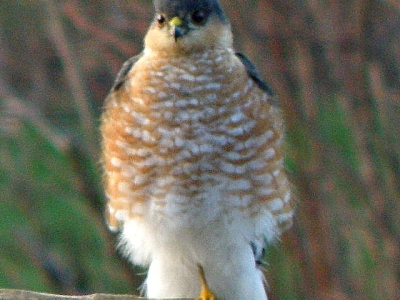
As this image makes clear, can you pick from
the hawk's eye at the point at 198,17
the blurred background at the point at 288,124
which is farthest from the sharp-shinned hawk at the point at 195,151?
the blurred background at the point at 288,124

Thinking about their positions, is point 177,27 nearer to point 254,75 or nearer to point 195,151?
point 254,75

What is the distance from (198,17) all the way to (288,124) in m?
2.26

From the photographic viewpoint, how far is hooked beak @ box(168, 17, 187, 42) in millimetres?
5023

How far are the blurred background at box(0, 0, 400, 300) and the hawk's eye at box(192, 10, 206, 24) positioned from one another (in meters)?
1.84

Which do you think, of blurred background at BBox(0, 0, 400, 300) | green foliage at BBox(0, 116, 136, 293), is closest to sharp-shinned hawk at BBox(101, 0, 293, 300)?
blurred background at BBox(0, 0, 400, 300)

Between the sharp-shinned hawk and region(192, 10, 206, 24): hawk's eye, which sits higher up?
region(192, 10, 206, 24): hawk's eye

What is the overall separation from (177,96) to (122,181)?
1.68 feet

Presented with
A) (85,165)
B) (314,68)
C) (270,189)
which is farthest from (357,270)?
(270,189)

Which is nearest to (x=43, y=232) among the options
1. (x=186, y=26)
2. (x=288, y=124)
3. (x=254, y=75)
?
(x=288, y=124)

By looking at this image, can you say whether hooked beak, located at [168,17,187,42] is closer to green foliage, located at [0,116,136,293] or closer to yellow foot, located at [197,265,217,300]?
yellow foot, located at [197,265,217,300]

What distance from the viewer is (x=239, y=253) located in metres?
5.27

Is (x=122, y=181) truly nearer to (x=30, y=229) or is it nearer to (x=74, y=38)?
(x=74, y=38)

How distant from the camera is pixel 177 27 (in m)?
5.04

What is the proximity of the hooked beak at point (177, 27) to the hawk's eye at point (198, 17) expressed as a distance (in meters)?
0.07
